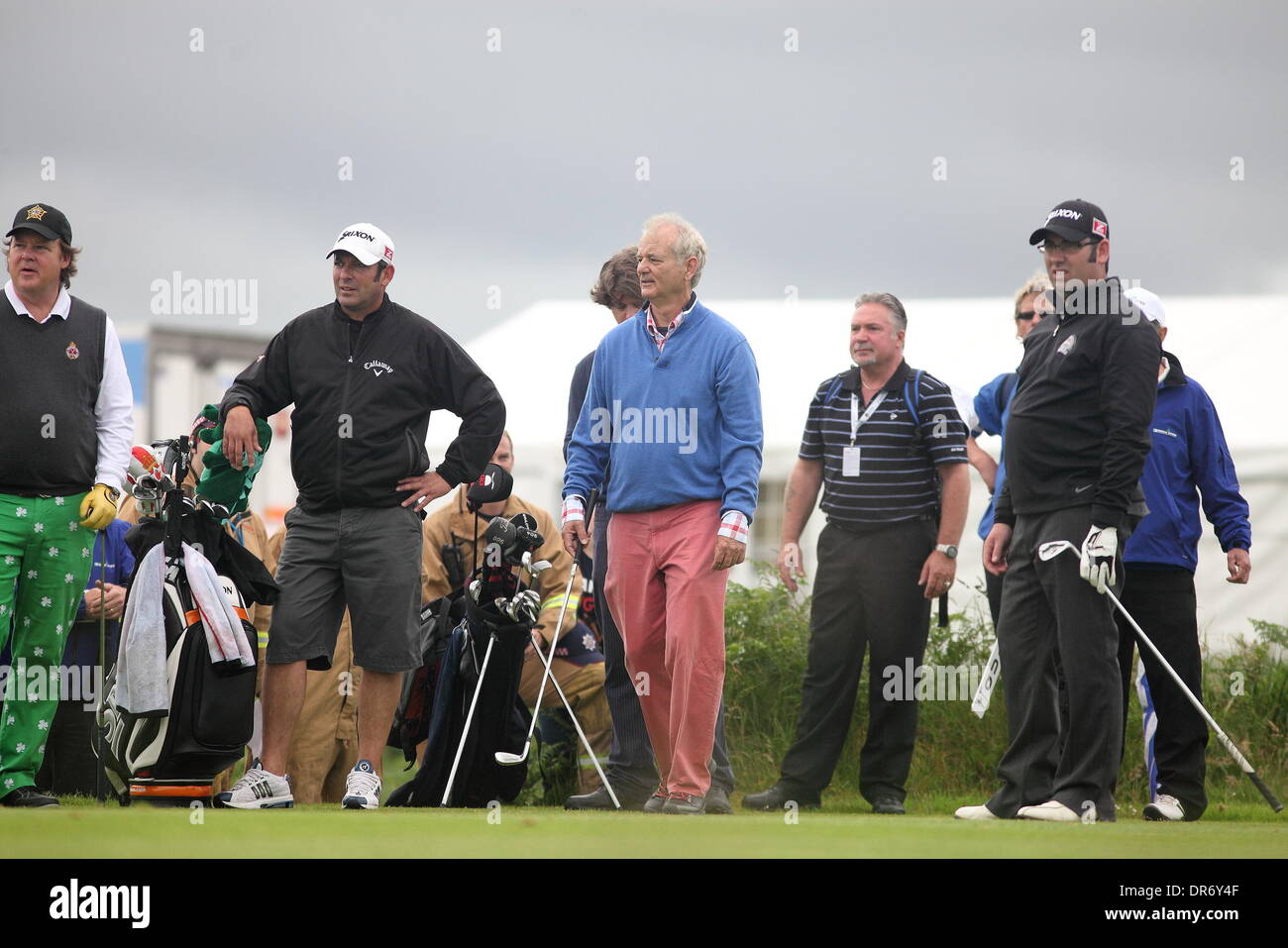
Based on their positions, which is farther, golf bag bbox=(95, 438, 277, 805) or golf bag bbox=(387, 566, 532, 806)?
golf bag bbox=(387, 566, 532, 806)

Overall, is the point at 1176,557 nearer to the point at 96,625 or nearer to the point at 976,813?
the point at 976,813

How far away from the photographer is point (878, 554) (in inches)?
277

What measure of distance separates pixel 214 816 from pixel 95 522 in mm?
1474

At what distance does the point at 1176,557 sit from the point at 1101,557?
1233mm

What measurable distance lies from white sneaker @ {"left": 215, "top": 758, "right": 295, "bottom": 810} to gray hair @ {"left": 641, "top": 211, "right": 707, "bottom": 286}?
7.94ft

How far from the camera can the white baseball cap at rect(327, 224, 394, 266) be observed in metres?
6.33

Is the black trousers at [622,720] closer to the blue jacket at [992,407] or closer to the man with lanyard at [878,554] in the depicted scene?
the man with lanyard at [878,554]

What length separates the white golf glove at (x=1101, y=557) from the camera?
580 centimetres

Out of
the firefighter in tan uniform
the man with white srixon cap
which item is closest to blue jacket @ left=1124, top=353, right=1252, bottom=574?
the firefighter in tan uniform

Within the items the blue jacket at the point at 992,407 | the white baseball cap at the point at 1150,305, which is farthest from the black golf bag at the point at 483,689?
the white baseball cap at the point at 1150,305

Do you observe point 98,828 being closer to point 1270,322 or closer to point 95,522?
point 95,522

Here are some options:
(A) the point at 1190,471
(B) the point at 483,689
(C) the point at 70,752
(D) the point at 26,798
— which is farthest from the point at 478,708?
(A) the point at 1190,471

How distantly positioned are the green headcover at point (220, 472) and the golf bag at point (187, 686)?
0.22m

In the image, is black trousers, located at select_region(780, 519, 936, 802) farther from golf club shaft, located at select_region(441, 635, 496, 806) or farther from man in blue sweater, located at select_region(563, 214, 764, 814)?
golf club shaft, located at select_region(441, 635, 496, 806)
